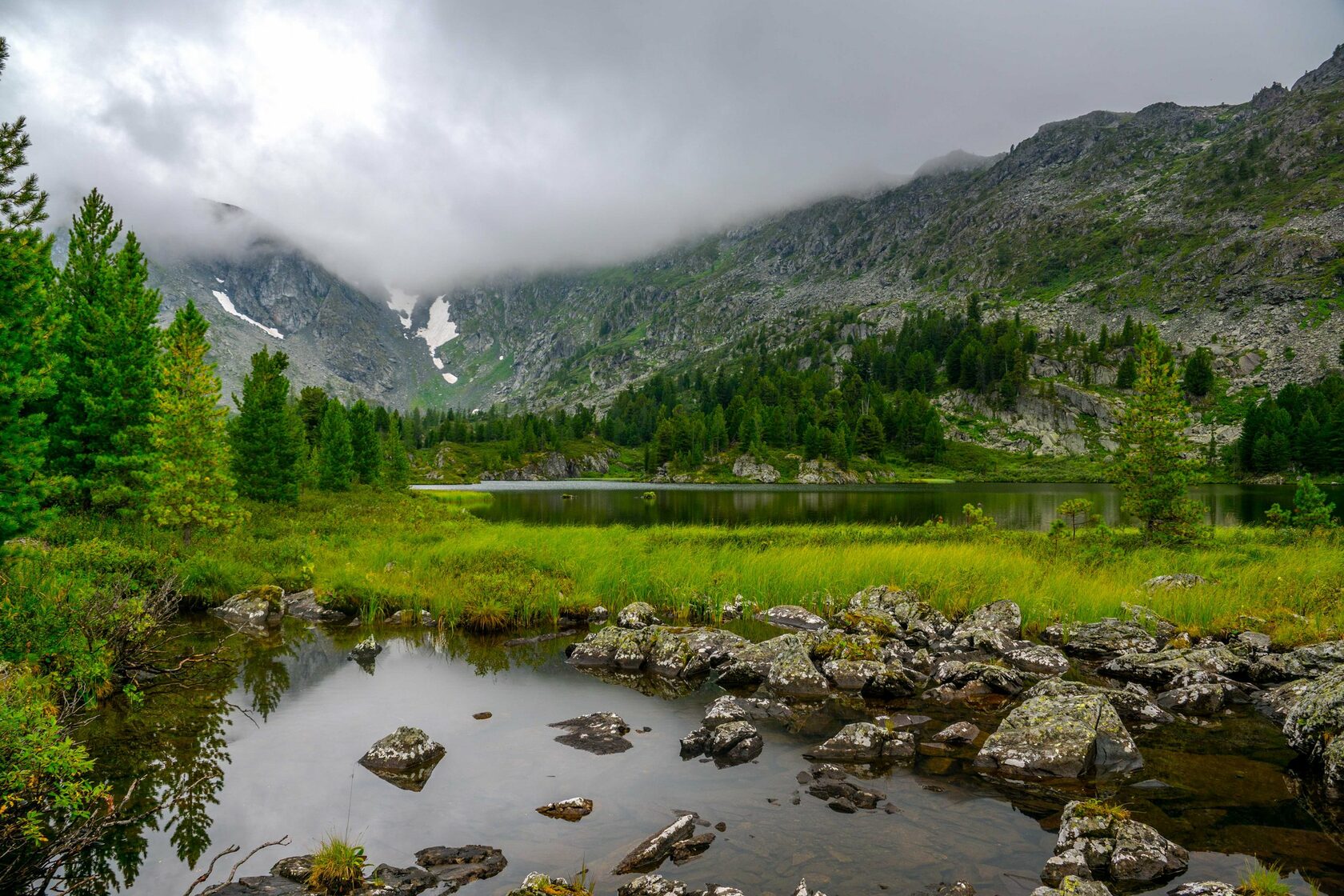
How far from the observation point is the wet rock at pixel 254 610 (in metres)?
22.8

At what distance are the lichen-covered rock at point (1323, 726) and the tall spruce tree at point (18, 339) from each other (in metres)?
26.7

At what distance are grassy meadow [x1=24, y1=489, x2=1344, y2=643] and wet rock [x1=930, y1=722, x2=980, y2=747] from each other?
1016 centimetres

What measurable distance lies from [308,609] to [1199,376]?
23871cm

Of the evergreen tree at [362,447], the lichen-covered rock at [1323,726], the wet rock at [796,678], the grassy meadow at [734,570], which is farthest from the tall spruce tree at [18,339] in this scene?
the evergreen tree at [362,447]

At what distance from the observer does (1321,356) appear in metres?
A: 178

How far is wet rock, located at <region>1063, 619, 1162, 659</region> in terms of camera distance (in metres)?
18.5

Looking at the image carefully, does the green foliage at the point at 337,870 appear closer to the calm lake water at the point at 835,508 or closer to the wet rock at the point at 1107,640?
the wet rock at the point at 1107,640

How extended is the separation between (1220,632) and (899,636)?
394 inches

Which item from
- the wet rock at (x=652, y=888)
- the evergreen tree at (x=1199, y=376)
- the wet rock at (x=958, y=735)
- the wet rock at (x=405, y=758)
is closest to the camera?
the wet rock at (x=652, y=888)

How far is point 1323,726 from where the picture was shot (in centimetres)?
1097

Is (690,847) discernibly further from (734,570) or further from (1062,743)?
(734,570)

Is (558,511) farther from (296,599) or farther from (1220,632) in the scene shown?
(1220,632)

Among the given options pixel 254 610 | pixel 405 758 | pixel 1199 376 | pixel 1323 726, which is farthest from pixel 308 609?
pixel 1199 376

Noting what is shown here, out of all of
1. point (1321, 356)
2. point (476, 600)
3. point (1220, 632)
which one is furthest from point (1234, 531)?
point (1321, 356)
